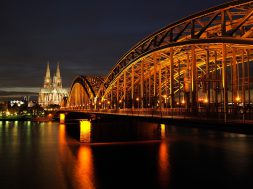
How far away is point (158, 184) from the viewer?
28.0m

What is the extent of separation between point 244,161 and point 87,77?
7116 cm

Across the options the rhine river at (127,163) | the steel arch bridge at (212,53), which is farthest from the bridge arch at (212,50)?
the rhine river at (127,163)

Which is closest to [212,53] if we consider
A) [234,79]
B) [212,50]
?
[212,50]

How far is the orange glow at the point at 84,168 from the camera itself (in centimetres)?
2861

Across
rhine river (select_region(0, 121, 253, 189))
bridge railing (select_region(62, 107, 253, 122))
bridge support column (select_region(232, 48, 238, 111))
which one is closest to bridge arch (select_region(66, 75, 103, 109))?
rhine river (select_region(0, 121, 253, 189))

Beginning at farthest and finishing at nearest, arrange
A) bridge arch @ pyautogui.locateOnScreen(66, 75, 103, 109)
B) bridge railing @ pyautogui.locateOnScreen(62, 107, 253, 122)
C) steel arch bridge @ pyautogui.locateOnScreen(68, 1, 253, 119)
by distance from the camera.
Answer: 1. bridge arch @ pyautogui.locateOnScreen(66, 75, 103, 109)
2. steel arch bridge @ pyautogui.locateOnScreen(68, 1, 253, 119)
3. bridge railing @ pyautogui.locateOnScreen(62, 107, 253, 122)

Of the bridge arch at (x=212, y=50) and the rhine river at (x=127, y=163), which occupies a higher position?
the bridge arch at (x=212, y=50)

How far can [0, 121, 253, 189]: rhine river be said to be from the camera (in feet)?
93.3

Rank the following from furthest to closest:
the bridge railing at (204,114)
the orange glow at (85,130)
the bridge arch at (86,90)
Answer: the bridge arch at (86,90)
the orange glow at (85,130)
the bridge railing at (204,114)

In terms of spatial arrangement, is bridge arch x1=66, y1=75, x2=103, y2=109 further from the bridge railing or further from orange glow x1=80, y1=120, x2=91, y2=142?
the bridge railing

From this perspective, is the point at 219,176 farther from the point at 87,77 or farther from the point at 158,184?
the point at 87,77

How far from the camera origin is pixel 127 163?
37000 mm

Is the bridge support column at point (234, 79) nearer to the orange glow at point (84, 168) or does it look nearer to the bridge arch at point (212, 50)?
the bridge arch at point (212, 50)

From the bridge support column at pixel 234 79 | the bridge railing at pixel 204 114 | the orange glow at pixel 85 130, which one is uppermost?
the bridge support column at pixel 234 79
